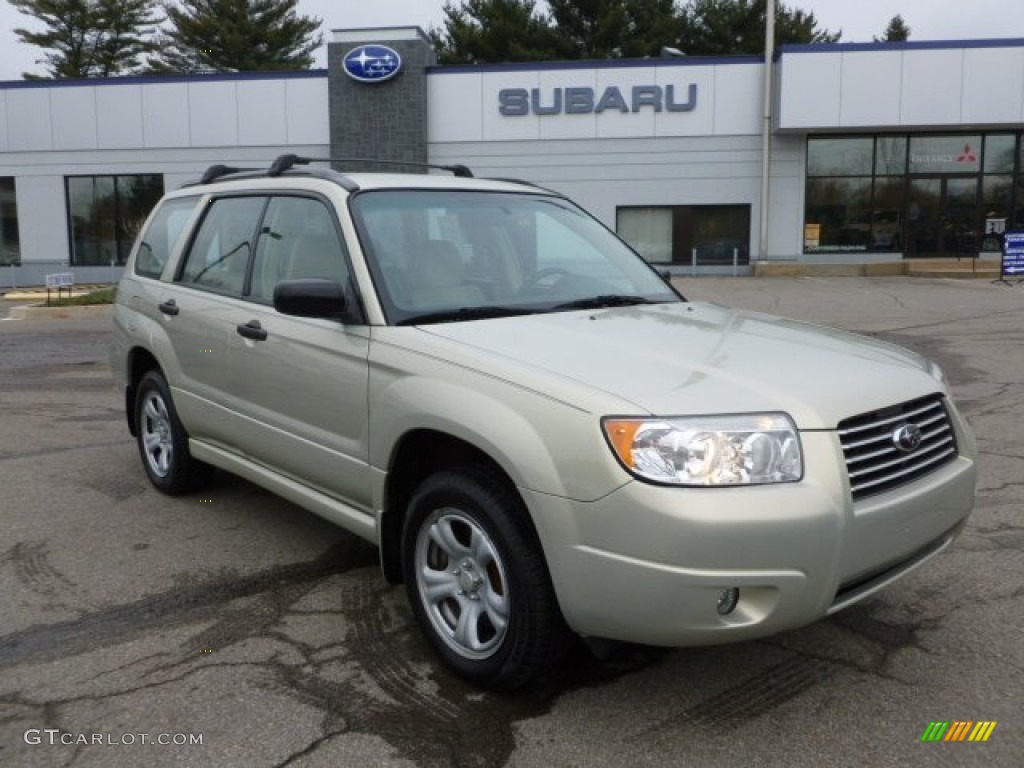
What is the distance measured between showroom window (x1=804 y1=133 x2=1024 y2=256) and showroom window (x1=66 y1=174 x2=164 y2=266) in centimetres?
1992

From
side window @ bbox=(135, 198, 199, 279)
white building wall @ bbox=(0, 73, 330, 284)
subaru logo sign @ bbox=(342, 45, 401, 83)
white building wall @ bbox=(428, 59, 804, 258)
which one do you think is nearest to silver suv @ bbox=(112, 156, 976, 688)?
side window @ bbox=(135, 198, 199, 279)

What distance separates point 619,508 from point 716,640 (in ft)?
1.63

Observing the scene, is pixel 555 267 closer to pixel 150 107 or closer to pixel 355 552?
pixel 355 552

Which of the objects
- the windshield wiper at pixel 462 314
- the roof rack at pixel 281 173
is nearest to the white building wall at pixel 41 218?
the roof rack at pixel 281 173

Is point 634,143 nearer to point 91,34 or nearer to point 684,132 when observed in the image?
point 684,132

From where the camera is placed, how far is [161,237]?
564 cm

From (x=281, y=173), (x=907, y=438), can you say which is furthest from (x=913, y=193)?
(x=907, y=438)

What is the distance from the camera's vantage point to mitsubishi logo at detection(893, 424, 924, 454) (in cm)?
300

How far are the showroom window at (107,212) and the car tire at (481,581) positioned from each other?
28.3 metres

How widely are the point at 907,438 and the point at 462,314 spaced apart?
1663 mm

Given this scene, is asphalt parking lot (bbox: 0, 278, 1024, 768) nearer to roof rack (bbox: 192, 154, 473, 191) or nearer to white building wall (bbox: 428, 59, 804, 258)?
roof rack (bbox: 192, 154, 473, 191)

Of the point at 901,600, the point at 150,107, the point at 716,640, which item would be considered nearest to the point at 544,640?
the point at 716,640

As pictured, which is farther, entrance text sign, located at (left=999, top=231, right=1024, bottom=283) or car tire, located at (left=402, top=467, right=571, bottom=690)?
entrance text sign, located at (left=999, top=231, right=1024, bottom=283)

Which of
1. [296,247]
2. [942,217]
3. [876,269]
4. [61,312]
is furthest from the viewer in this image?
[942,217]
